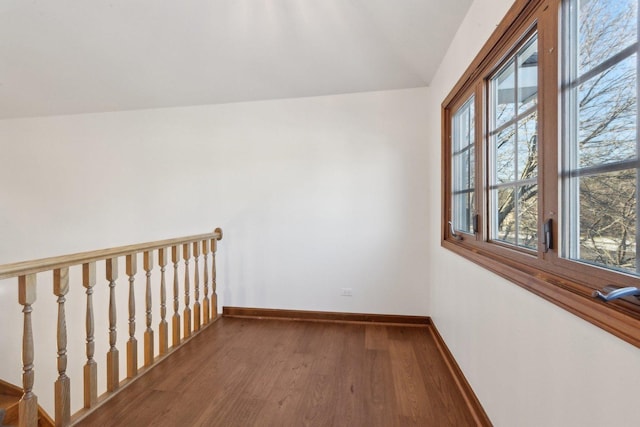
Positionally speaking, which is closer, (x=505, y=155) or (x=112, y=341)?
(x=505, y=155)

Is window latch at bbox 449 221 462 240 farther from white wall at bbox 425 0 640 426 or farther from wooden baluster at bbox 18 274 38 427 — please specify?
wooden baluster at bbox 18 274 38 427

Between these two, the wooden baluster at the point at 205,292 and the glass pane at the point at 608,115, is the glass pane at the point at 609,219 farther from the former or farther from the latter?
the wooden baluster at the point at 205,292

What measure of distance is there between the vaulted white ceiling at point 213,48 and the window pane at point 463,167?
55cm

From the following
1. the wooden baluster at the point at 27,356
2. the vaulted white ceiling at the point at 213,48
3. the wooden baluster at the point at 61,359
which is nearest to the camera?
the wooden baluster at the point at 27,356

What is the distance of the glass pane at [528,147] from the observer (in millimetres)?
1084

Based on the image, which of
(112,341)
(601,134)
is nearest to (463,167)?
(601,134)

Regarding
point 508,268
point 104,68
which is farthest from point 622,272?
point 104,68

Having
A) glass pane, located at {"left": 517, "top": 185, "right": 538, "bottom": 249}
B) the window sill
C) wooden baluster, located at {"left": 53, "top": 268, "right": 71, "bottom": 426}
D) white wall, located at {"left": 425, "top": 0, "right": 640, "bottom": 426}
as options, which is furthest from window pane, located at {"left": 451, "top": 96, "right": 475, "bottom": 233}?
wooden baluster, located at {"left": 53, "top": 268, "right": 71, "bottom": 426}

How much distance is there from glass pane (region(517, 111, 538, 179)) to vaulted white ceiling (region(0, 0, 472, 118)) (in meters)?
0.94

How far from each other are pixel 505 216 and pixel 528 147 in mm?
376

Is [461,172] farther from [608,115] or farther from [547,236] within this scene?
[608,115]

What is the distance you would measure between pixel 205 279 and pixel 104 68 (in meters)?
2.10

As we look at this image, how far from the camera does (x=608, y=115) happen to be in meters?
0.76

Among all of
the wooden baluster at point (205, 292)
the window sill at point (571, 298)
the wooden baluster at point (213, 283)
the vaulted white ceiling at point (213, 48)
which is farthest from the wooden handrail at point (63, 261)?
the window sill at point (571, 298)
